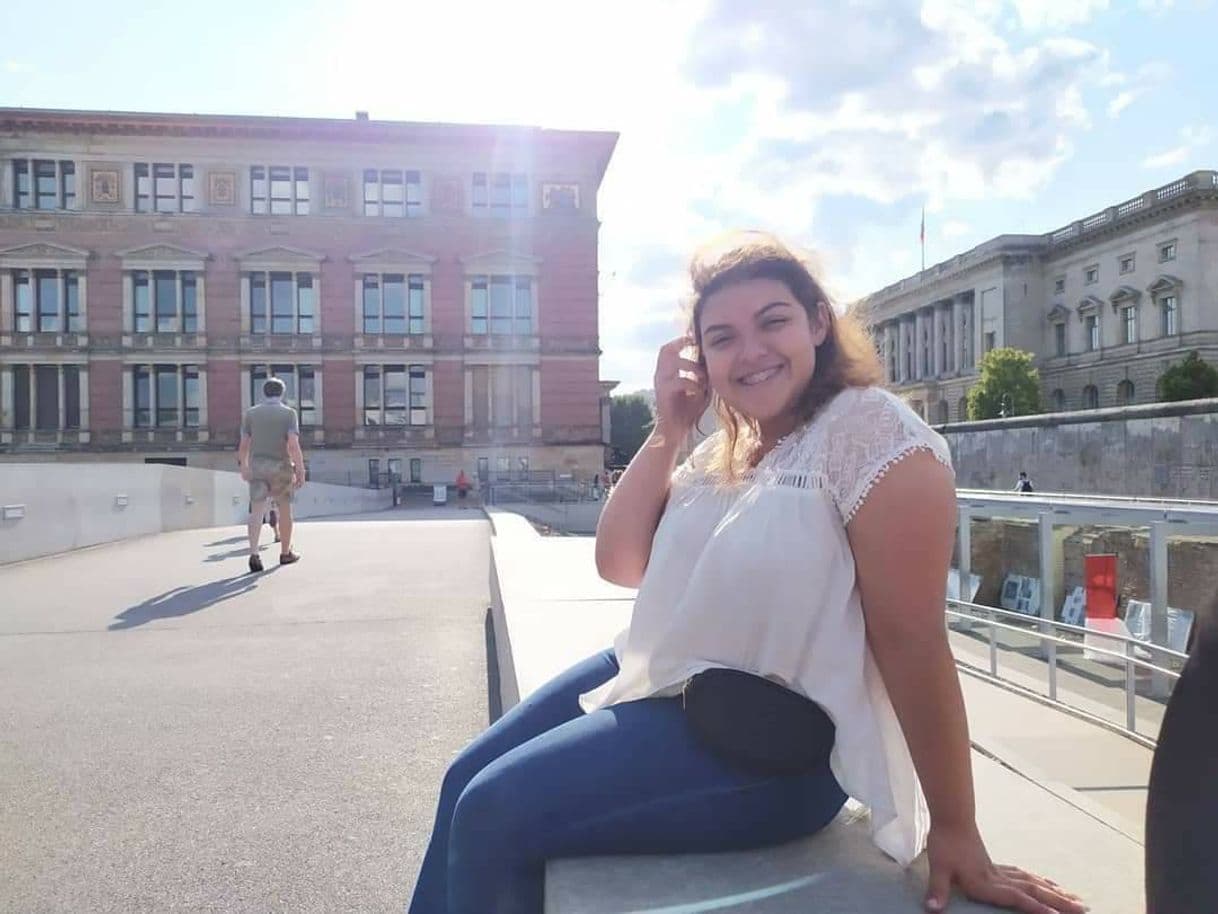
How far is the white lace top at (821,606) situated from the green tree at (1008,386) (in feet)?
199

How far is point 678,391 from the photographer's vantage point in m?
2.31

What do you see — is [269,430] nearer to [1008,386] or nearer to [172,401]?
[172,401]

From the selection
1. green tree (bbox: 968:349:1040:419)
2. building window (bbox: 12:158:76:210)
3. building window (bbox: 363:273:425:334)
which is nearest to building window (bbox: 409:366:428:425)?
building window (bbox: 363:273:425:334)

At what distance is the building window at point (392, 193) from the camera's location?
4744 centimetres

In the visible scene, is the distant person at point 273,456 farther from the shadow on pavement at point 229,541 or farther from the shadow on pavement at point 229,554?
the shadow on pavement at point 229,541

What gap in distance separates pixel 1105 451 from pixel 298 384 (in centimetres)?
3624

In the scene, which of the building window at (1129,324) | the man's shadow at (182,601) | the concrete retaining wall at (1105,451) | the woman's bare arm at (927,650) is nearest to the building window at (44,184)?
the concrete retaining wall at (1105,451)

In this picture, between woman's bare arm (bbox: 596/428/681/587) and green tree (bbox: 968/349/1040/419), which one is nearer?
woman's bare arm (bbox: 596/428/681/587)

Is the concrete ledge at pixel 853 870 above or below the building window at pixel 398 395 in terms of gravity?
below

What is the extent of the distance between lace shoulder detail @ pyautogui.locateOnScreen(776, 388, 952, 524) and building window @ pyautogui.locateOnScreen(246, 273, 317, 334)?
48.5 m

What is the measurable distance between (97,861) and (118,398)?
49.1 meters

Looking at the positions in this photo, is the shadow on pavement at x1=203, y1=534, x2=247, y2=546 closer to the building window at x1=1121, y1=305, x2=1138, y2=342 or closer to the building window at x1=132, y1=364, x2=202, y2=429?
the building window at x1=132, y1=364, x2=202, y2=429

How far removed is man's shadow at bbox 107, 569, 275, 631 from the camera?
6223mm

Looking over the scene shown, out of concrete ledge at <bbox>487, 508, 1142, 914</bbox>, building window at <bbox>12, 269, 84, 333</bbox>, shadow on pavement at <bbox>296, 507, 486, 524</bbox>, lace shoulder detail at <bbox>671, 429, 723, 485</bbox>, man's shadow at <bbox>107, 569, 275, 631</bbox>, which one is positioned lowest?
shadow on pavement at <bbox>296, 507, 486, 524</bbox>
